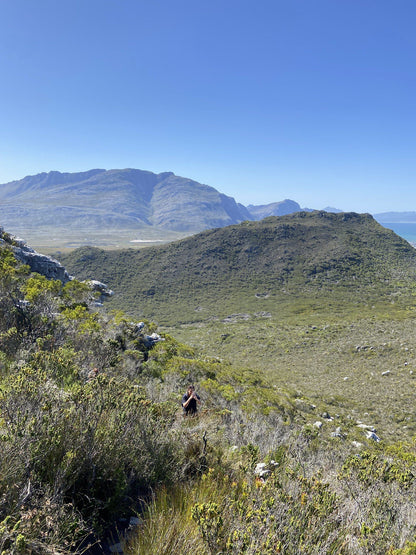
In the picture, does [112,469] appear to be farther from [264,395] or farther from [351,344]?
[351,344]

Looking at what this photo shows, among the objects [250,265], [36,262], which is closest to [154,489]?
[36,262]

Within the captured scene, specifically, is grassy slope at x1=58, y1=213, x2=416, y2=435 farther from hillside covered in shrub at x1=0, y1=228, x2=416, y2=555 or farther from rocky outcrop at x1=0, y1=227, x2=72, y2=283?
rocky outcrop at x1=0, y1=227, x2=72, y2=283

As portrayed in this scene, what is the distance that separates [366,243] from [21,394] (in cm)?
10340

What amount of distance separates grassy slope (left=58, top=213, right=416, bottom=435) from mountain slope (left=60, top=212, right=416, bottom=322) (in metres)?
0.32

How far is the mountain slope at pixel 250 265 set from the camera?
243 ft

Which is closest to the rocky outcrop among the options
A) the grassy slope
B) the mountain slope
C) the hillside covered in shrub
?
the grassy slope

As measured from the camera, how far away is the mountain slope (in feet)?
243

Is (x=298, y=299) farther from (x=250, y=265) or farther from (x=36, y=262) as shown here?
(x=36, y=262)

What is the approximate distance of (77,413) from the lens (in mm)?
3014

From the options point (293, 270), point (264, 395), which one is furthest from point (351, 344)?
point (293, 270)

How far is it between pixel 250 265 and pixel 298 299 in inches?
928

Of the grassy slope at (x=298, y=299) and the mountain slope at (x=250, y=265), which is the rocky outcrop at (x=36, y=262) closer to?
the grassy slope at (x=298, y=299)

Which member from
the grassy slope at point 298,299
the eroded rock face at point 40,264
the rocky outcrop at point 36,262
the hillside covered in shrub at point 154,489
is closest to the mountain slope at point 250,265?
the grassy slope at point 298,299

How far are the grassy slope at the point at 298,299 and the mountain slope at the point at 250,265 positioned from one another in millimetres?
320
